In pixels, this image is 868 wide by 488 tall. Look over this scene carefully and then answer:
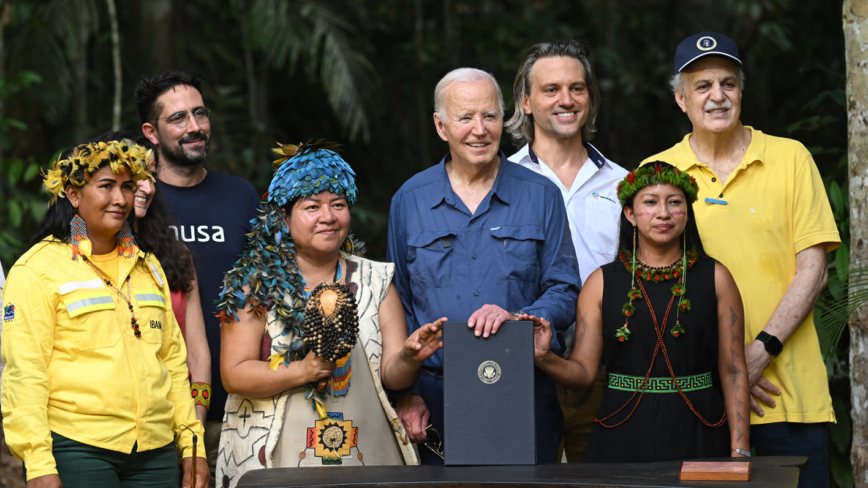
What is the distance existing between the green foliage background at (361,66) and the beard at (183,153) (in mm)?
2888

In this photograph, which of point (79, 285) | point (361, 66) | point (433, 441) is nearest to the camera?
point (79, 285)

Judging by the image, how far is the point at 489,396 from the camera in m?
3.03

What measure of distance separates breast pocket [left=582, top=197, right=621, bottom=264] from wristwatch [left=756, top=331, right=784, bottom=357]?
72cm

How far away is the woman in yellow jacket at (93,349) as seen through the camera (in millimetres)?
→ 2980

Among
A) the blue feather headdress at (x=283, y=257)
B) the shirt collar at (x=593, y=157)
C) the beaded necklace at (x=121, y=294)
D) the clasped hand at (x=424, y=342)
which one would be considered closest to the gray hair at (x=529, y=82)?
the shirt collar at (x=593, y=157)

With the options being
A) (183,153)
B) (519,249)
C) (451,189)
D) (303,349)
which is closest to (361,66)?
(183,153)

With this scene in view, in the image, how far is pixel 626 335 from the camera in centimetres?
346

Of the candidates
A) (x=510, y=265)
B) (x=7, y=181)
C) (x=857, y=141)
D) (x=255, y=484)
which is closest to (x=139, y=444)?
(x=255, y=484)

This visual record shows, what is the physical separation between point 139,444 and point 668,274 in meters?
2.08

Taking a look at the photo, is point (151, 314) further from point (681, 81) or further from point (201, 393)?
point (681, 81)

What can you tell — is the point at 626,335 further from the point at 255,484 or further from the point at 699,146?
the point at 255,484

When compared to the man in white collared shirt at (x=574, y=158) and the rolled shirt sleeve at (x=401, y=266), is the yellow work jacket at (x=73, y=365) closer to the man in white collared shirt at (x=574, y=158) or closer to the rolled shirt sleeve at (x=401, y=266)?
the rolled shirt sleeve at (x=401, y=266)

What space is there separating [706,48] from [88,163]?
253 cm

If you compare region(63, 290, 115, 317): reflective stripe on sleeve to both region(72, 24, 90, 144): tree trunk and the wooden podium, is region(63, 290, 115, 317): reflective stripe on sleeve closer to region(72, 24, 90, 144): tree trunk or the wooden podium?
the wooden podium
